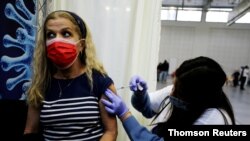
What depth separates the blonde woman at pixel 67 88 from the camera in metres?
1.15

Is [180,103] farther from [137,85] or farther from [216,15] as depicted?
[216,15]

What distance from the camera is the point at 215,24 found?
1107 cm

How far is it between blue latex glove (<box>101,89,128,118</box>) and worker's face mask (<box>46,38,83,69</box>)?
9.2 inches

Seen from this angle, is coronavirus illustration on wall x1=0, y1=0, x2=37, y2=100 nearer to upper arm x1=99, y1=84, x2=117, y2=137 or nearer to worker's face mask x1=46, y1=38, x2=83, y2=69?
worker's face mask x1=46, y1=38, x2=83, y2=69

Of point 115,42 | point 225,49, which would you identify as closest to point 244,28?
point 225,49

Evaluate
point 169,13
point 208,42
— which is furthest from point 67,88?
point 208,42

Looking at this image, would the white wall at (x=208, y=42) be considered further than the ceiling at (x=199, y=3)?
Yes

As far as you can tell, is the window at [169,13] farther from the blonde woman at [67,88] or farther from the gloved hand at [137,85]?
the blonde woman at [67,88]

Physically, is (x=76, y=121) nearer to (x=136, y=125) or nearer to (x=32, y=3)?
(x=136, y=125)

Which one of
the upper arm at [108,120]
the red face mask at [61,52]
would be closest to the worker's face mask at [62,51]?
the red face mask at [61,52]

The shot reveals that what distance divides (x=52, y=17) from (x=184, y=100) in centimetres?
69

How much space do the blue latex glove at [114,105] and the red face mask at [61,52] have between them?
23 centimetres

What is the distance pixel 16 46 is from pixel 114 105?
884 millimetres

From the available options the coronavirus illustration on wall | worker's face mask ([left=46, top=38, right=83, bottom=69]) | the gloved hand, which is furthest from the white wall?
worker's face mask ([left=46, top=38, right=83, bottom=69])
